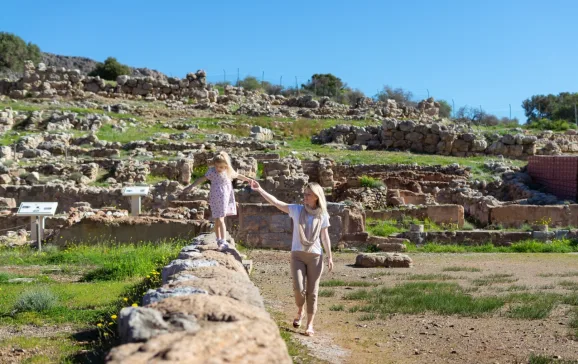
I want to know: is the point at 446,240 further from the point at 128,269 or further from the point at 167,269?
the point at 167,269

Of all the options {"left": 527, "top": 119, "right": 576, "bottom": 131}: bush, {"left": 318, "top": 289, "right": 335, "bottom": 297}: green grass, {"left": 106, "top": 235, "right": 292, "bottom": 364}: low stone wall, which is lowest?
{"left": 318, "top": 289, "right": 335, "bottom": 297}: green grass

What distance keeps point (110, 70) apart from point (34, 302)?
5839 centimetres

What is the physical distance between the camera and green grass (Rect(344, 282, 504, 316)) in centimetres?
873

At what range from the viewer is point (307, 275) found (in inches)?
300

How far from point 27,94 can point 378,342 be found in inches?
1593

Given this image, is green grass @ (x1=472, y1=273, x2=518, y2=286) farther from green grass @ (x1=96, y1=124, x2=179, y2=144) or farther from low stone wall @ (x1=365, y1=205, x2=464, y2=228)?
green grass @ (x1=96, y1=124, x2=179, y2=144)

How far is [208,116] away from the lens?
137ft

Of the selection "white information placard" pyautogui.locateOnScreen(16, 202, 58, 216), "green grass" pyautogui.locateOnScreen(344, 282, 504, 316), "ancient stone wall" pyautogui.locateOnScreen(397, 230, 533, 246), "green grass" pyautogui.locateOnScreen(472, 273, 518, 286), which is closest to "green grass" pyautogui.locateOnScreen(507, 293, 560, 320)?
"green grass" pyautogui.locateOnScreen(344, 282, 504, 316)

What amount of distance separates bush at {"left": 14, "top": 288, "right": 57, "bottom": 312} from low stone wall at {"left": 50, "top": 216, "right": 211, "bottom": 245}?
635 cm

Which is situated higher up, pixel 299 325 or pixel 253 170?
pixel 253 170

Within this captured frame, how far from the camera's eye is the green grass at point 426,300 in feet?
28.6

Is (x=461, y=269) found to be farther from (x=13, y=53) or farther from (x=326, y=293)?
(x=13, y=53)

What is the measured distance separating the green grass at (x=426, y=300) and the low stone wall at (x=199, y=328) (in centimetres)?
404

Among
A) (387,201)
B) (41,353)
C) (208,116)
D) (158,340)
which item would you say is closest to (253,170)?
(387,201)
